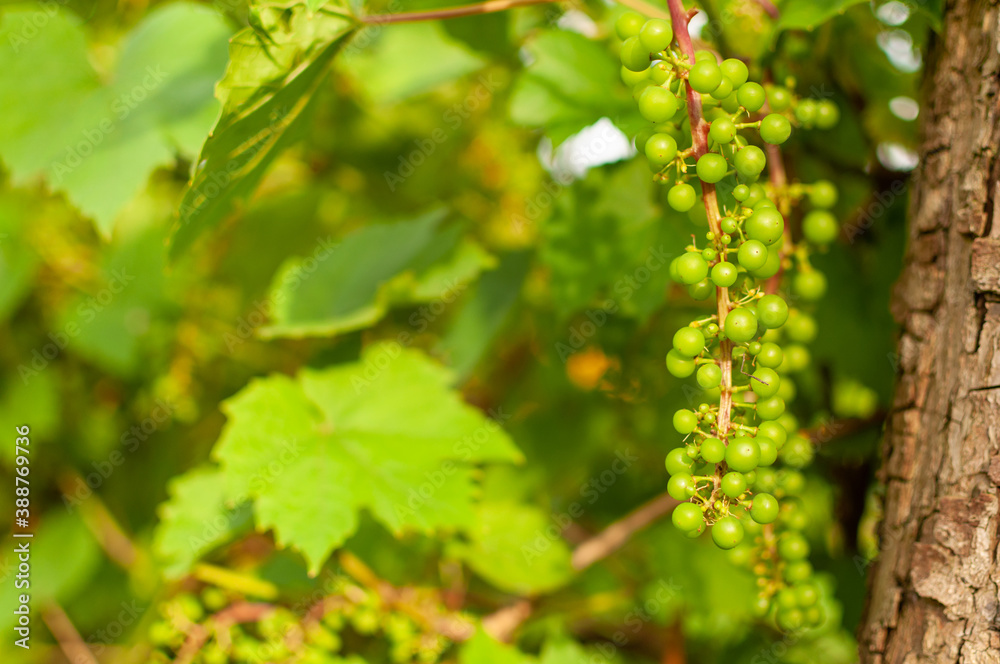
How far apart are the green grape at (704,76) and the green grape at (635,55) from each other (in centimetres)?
6

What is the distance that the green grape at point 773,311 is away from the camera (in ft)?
2.34

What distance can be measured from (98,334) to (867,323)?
1.77m

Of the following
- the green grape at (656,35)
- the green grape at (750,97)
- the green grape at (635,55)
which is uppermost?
the green grape at (656,35)

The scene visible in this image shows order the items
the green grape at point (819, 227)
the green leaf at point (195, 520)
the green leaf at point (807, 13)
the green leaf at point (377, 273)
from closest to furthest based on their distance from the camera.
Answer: the green leaf at point (807, 13)
the green grape at point (819, 227)
the green leaf at point (195, 520)
the green leaf at point (377, 273)

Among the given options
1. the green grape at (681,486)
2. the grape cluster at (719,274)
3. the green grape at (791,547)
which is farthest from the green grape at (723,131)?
the green grape at (791,547)

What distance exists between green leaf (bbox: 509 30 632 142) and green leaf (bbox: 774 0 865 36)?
306 millimetres

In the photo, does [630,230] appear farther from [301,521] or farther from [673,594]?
[673,594]

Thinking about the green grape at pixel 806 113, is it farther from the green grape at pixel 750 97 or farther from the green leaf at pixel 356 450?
the green leaf at pixel 356 450

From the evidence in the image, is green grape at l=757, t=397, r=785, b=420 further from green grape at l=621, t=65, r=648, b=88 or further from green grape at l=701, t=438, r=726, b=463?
green grape at l=621, t=65, r=648, b=88

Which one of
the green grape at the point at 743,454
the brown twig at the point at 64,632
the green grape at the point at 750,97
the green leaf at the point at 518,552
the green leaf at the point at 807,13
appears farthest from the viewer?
the brown twig at the point at 64,632

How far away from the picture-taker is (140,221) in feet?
7.59

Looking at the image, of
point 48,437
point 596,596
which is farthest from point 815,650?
point 48,437

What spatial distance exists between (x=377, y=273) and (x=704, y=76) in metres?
0.99

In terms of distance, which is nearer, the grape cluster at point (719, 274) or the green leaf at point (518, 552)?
the grape cluster at point (719, 274)
